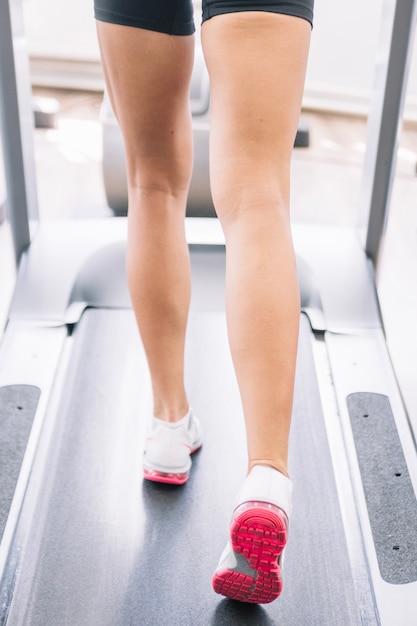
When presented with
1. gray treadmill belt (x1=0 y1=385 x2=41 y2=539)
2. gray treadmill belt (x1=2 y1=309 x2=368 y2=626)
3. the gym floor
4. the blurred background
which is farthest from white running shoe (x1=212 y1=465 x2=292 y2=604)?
the blurred background

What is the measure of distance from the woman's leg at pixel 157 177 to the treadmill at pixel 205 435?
20 centimetres

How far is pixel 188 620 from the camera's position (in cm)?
105

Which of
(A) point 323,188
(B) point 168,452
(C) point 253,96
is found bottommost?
(A) point 323,188

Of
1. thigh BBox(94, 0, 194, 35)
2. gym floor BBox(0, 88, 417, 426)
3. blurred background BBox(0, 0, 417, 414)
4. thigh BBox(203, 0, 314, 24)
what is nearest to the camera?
thigh BBox(203, 0, 314, 24)

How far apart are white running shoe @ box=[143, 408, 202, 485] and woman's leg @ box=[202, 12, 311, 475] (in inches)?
17.3

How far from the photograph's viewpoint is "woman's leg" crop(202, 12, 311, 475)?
0.79 meters

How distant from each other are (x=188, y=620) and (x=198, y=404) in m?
0.55

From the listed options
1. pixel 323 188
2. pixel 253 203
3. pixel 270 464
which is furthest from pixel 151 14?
pixel 323 188

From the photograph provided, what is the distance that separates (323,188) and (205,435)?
1636mm

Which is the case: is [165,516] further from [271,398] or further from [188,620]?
[271,398]

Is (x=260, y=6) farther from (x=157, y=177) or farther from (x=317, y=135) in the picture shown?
(x=317, y=135)

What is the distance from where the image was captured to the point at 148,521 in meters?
1.22

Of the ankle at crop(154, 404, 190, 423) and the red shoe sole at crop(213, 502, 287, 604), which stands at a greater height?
the red shoe sole at crop(213, 502, 287, 604)

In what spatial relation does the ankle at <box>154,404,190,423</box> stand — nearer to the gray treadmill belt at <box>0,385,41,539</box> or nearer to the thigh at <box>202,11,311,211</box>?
the gray treadmill belt at <box>0,385,41,539</box>
